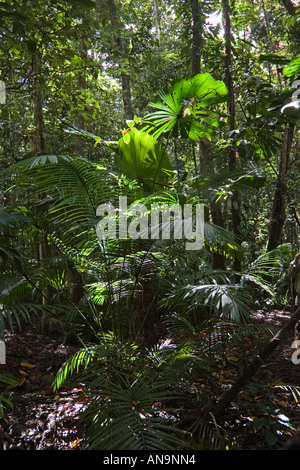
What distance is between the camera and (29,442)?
215 cm

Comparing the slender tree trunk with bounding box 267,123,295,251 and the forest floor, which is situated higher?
the slender tree trunk with bounding box 267,123,295,251

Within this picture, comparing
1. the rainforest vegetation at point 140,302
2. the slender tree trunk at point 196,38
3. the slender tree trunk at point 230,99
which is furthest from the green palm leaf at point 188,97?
the slender tree trunk at point 196,38

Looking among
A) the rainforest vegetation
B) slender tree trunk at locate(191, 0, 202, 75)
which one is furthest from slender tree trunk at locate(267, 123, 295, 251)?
slender tree trunk at locate(191, 0, 202, 75)

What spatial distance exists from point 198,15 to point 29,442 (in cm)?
519

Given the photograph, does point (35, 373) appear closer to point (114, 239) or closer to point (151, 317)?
point (151, 317)

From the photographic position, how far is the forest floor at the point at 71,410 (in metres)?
2.13

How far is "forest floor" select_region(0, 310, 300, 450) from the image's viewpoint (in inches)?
83.7

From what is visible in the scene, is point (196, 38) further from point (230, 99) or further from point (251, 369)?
point (251, 369)

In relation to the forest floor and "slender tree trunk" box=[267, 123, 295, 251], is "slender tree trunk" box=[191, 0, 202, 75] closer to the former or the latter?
"slender tree trunk" box=[267, 123, 295, 251]

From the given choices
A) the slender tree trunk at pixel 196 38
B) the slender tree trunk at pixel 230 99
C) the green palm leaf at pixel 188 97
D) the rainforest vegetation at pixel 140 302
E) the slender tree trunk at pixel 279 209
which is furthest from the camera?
the slender tree trunk at pixel 196 38

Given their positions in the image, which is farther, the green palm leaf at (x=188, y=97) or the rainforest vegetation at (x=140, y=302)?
the green palm leaf at (x=188, y=97)

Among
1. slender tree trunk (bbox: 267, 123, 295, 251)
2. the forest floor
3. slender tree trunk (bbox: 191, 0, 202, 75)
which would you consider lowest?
the forest floor

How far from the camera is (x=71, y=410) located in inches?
95.7

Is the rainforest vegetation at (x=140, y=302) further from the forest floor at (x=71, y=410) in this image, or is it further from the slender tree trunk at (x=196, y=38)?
the slender tree trunk at (x=196, y=38)
